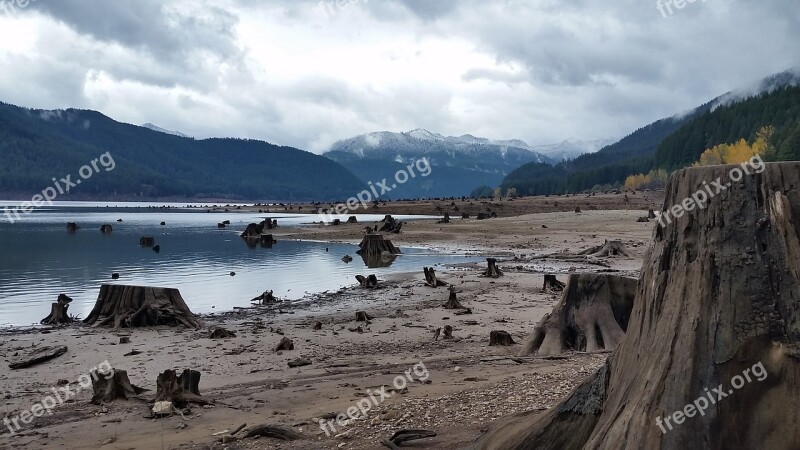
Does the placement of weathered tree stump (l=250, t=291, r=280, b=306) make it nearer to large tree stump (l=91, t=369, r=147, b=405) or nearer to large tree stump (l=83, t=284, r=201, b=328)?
large tree stump (l=83, t=284, r=201, b=328)

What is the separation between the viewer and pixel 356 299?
67.2ft

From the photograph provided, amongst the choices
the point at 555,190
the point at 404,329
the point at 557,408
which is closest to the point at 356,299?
the point at 404,329

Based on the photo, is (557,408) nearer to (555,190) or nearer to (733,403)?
(733,403)

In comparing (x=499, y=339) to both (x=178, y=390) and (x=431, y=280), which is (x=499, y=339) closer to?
(x=178, y=390)

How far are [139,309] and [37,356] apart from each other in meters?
3.54

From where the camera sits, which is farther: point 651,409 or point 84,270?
point 84,270

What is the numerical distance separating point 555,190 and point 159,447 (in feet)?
516

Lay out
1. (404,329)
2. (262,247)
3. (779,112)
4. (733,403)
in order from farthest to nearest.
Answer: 1. (779,112)
2. (262,247)
3. (404,329)
4. (733,403)

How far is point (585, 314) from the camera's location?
438 inches

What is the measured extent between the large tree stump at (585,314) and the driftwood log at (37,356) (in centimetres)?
874

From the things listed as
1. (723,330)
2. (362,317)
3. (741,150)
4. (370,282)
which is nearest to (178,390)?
(723,330)

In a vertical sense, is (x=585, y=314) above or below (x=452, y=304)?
above

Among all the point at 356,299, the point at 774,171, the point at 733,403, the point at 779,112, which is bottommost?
the point at 356,299

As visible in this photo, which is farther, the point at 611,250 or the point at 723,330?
the point at 611,250
